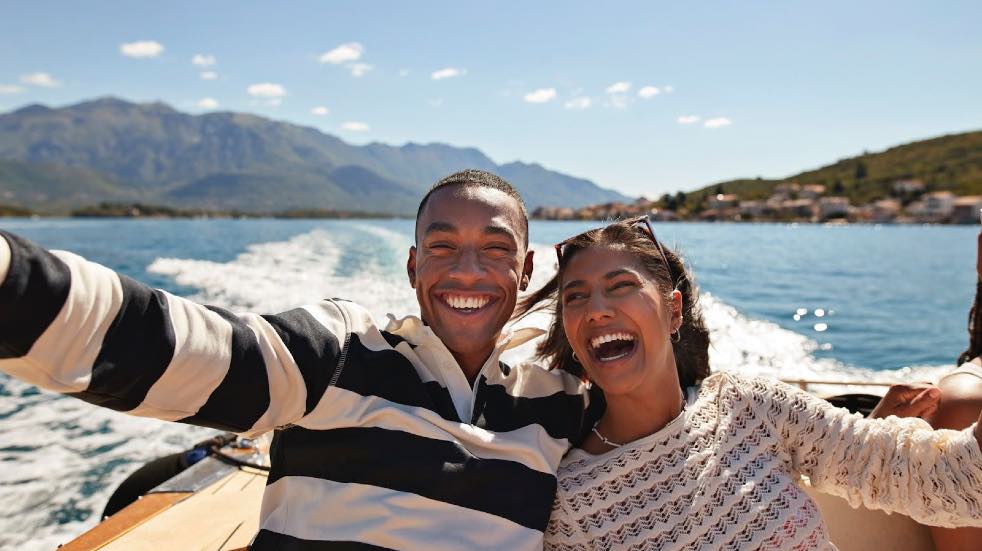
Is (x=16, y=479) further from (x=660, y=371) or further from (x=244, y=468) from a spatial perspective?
(x=660, y=371)

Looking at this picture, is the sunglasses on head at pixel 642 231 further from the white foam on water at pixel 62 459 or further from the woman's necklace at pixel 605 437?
the white foam on water at pixel 62 459

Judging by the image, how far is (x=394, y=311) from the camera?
12.4m

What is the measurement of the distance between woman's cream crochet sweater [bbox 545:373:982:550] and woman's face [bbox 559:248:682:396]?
0.19 metres

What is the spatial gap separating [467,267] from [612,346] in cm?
52

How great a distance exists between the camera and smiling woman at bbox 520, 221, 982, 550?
174 cm

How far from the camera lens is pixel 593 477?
1823 mm

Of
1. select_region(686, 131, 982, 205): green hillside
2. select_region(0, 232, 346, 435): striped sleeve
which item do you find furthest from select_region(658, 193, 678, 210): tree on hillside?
select_region(0, 232, 346, 435): striped sleeve

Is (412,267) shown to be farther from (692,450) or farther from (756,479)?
(756,479)

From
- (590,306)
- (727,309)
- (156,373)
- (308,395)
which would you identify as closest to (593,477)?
(590,306)

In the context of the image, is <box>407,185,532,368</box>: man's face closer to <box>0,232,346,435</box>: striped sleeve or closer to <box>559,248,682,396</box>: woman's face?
<box>559,248,682,396</box>: woman's face

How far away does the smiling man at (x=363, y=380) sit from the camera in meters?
1.12

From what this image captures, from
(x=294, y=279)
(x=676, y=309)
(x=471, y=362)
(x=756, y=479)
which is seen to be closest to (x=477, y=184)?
(x=471, y=362)

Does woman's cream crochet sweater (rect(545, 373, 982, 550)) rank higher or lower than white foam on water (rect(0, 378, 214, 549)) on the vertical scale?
higher

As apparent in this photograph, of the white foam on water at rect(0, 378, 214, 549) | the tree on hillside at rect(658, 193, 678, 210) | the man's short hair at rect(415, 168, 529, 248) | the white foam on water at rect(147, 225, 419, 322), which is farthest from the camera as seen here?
the tree on hillside at rect(658, 193, 678, 210)
